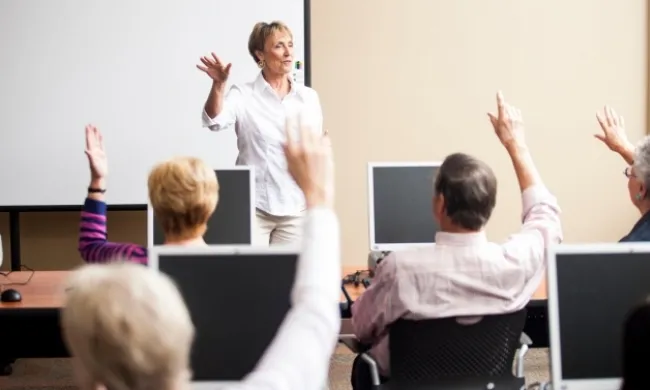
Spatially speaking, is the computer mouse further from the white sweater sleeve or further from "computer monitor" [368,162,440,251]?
the white sweater sleeve

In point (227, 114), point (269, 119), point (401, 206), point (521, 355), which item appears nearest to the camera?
point (521, 355)

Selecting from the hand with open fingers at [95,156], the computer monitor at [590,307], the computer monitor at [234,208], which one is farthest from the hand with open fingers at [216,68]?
the computer monitor at [590,307]

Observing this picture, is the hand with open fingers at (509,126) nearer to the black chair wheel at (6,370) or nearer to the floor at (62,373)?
the floor at (62,373)

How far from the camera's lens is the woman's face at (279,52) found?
3898 mm

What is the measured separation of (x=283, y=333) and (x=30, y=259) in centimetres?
414

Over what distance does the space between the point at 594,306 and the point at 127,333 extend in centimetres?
138

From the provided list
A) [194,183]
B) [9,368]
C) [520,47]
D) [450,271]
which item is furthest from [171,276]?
[520,47]

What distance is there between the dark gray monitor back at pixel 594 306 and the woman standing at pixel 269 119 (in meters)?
1.85

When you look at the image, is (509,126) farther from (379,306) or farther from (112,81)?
(112,81)

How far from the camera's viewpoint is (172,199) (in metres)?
2.18

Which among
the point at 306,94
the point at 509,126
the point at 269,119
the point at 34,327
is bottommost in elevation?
the point at 34,327

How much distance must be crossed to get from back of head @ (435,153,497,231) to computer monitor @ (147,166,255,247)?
3.26 ft

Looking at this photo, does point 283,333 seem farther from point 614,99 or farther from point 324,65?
point 614,99

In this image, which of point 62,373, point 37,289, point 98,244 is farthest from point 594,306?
point 62,373
